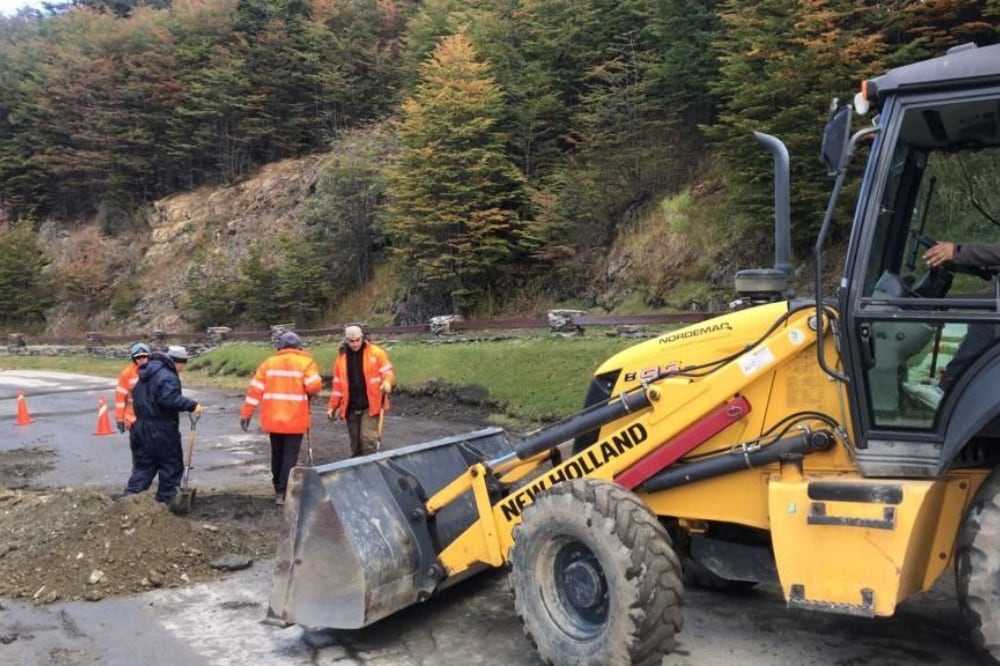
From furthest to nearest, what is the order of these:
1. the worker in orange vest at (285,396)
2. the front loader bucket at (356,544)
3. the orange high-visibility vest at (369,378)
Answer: the orange high-visibility vest at (369,378) < the worker in orange vest at (285,396) < the front loader bucket at (356,544)

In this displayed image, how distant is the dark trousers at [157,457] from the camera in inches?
310

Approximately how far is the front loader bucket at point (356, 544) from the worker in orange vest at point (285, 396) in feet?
10.2

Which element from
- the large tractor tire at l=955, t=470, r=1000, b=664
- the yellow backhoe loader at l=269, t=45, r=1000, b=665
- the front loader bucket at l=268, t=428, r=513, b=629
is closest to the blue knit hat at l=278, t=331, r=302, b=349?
the front loader bucket at l=268, t=428, r=513, b=629

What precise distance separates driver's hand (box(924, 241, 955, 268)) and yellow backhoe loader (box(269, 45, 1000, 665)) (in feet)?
0.38

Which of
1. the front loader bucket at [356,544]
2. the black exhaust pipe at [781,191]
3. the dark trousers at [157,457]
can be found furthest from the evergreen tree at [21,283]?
the black exhaust pipe at [781,191]

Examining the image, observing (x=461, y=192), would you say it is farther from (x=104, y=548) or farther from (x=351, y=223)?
(x=104, y=548)

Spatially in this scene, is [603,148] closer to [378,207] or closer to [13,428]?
[378,207]

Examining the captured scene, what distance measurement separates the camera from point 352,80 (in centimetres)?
4062

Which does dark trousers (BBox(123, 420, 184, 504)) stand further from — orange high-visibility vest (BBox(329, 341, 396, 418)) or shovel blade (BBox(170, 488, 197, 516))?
orange high-visibility vest (BBox(329, 341, 396, 418))

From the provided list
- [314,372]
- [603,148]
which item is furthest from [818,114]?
[314,372]

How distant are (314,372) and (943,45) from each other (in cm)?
1345

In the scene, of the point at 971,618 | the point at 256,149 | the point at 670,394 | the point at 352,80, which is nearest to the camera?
the point at 971,618

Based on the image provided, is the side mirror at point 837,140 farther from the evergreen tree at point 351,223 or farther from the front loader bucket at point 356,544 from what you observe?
the evergreen tree at point 351,223

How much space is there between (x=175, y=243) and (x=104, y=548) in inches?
1468
